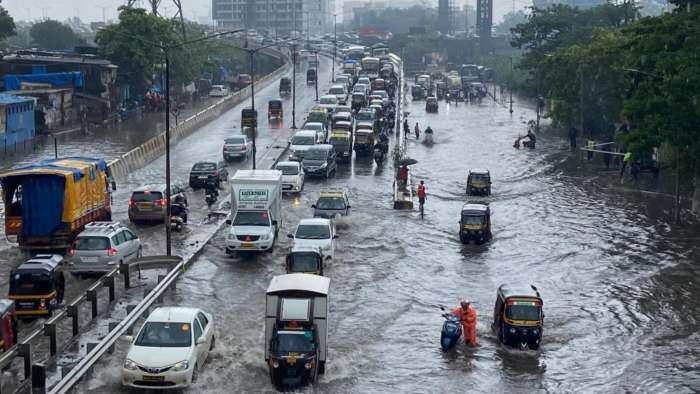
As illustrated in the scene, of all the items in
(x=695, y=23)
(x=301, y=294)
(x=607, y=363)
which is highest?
(x=695, y=23)

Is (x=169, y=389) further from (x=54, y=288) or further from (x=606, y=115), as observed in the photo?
(x=606, y=115)

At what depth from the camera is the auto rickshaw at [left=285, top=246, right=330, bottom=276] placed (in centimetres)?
3678

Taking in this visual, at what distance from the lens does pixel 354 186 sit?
61188 millimetres

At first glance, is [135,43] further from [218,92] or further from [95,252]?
[95,252]

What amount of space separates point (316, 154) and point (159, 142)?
1470 cm

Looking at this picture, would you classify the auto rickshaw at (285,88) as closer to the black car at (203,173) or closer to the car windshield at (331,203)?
the black car at (203,173)

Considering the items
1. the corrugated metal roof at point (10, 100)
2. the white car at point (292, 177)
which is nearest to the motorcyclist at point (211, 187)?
the white car at point (292, 177)

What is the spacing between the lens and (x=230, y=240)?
4116cm

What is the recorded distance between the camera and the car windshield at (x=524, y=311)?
1213 inches

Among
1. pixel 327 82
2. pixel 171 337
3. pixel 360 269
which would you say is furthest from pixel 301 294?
pixel 327 82

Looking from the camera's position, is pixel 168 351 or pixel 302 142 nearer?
pixel 168 351

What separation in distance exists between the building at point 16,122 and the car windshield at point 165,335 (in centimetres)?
4640

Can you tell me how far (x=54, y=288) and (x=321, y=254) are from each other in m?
9.90

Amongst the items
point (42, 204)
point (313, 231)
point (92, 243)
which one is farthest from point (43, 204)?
point (313, 231)
